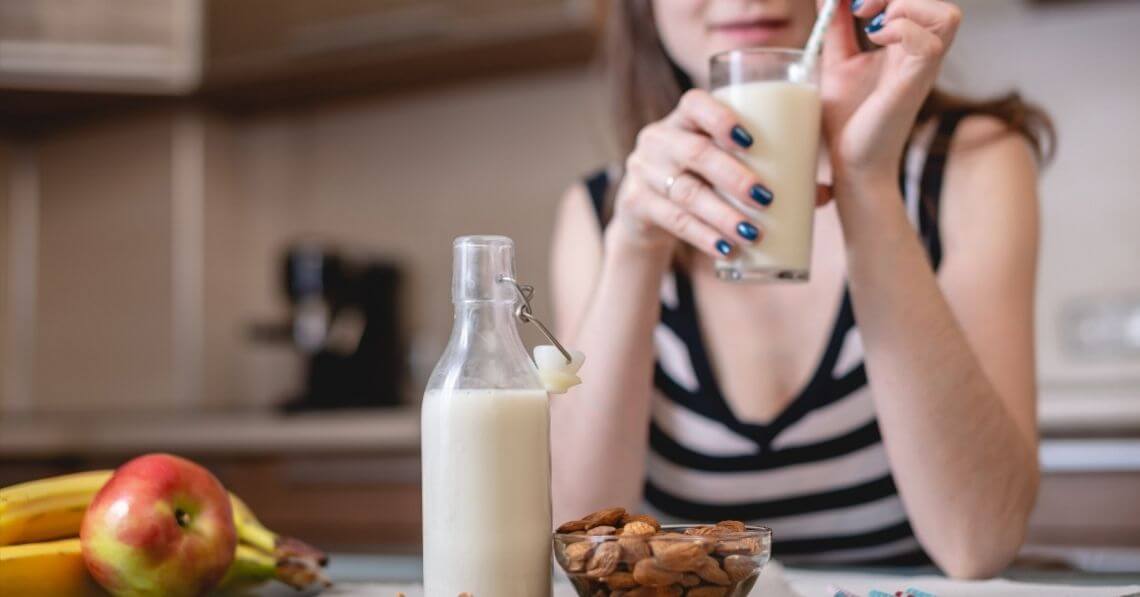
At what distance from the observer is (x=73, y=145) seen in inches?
132

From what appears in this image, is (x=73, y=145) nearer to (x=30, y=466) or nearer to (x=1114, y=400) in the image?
(x=30, y=466)

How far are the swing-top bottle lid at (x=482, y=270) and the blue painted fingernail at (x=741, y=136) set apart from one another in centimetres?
26

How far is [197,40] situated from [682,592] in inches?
104

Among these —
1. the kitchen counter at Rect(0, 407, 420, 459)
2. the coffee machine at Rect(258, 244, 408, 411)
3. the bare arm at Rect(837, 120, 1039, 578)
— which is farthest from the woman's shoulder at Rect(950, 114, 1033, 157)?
the coffee machine at Rect(258, 244, 408, 411)

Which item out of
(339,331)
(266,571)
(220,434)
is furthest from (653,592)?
(339,331)

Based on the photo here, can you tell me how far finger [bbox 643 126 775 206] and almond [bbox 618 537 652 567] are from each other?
0.35 meters

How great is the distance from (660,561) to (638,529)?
41 mm

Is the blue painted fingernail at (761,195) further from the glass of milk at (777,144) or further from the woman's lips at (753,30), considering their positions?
the woman's lips at (753,30)

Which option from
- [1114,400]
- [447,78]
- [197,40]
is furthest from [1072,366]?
[197,40]

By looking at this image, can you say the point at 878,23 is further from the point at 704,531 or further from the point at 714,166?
the point at 704,531

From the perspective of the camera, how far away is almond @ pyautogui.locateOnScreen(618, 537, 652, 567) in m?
0.63

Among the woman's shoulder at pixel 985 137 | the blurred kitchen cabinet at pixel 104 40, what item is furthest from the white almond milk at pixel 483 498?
the blurred kitchen cabinet at pixel 104 40

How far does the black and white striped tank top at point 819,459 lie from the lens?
1271mm

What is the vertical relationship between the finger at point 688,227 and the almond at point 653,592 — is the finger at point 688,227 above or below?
above
